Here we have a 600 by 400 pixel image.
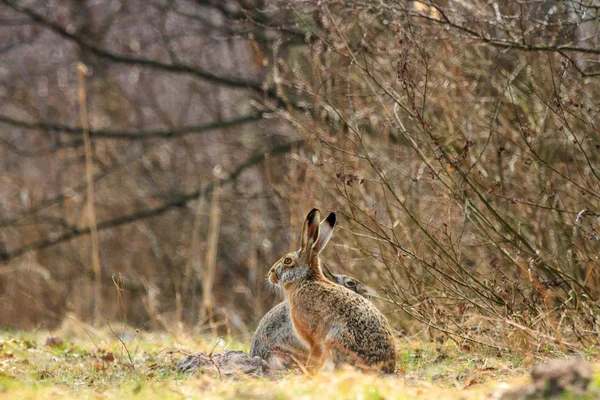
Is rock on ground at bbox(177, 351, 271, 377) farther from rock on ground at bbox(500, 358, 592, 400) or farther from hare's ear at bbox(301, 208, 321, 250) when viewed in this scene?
rock on ground at bbox(500, 358, 592, 400)

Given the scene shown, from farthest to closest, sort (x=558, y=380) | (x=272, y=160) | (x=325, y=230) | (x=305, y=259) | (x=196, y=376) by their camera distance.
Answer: (x=272, y=160) < (x=325, y=230) < (x=305, y=259) < (x=196, y=376) < (x=558, y=380)

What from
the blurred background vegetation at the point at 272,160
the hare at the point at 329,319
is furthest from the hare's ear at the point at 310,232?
the blurred background vegetation at the point at 272,160

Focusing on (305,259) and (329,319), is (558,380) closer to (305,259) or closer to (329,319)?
(329,319)

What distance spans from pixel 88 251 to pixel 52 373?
9.89 m

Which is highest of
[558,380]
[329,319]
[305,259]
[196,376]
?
[558,380]

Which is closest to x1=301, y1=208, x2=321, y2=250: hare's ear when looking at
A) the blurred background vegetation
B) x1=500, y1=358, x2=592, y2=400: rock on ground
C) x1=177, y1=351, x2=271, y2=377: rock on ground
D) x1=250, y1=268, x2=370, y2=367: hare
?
x1=250, y1=268, x2=370, y2=367: hare

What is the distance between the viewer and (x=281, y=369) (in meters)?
6.09

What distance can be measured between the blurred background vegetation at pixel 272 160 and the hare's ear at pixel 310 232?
2.32ft

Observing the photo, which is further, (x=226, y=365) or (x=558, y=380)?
(x=226, y=365)

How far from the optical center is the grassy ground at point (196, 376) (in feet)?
14.6

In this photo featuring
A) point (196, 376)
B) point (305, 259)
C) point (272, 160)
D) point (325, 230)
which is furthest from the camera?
point (272, 160)

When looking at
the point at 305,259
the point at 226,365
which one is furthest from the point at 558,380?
the point at 305,259

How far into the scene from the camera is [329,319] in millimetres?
5699

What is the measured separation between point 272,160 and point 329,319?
7510 millimetres
